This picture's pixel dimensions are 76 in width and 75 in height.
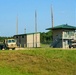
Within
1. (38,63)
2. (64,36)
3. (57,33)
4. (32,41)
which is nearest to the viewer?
(38,63)

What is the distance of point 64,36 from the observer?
2491 inches

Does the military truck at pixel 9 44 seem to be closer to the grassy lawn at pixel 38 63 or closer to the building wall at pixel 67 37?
the building wall at pixel 67 37

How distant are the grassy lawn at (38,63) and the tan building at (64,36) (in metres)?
35.3

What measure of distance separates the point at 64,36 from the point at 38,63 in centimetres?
4071

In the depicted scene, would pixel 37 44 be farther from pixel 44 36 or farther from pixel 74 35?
pixel 44 36

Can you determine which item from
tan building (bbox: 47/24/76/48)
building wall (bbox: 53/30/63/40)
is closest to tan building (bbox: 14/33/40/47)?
building wall (bbox: 53/30/63/40)

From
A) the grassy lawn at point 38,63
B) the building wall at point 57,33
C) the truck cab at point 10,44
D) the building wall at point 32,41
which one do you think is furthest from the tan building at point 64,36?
the grassy lawn at point 38,63

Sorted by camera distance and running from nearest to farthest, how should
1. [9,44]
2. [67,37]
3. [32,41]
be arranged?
1. [9,44]
2. [67,37]
3. [32,41]

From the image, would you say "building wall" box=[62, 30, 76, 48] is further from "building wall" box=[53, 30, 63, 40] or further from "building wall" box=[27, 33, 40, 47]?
"building wall" box=[27, 33, 40, 47]

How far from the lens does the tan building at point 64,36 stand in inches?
2470

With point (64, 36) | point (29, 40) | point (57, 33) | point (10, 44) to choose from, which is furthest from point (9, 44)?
point (29, 40)

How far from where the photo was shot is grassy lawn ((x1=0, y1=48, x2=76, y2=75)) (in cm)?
2088

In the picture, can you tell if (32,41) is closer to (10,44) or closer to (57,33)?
(57,33)

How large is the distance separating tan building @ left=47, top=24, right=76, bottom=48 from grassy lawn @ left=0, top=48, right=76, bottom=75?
35.3 m
